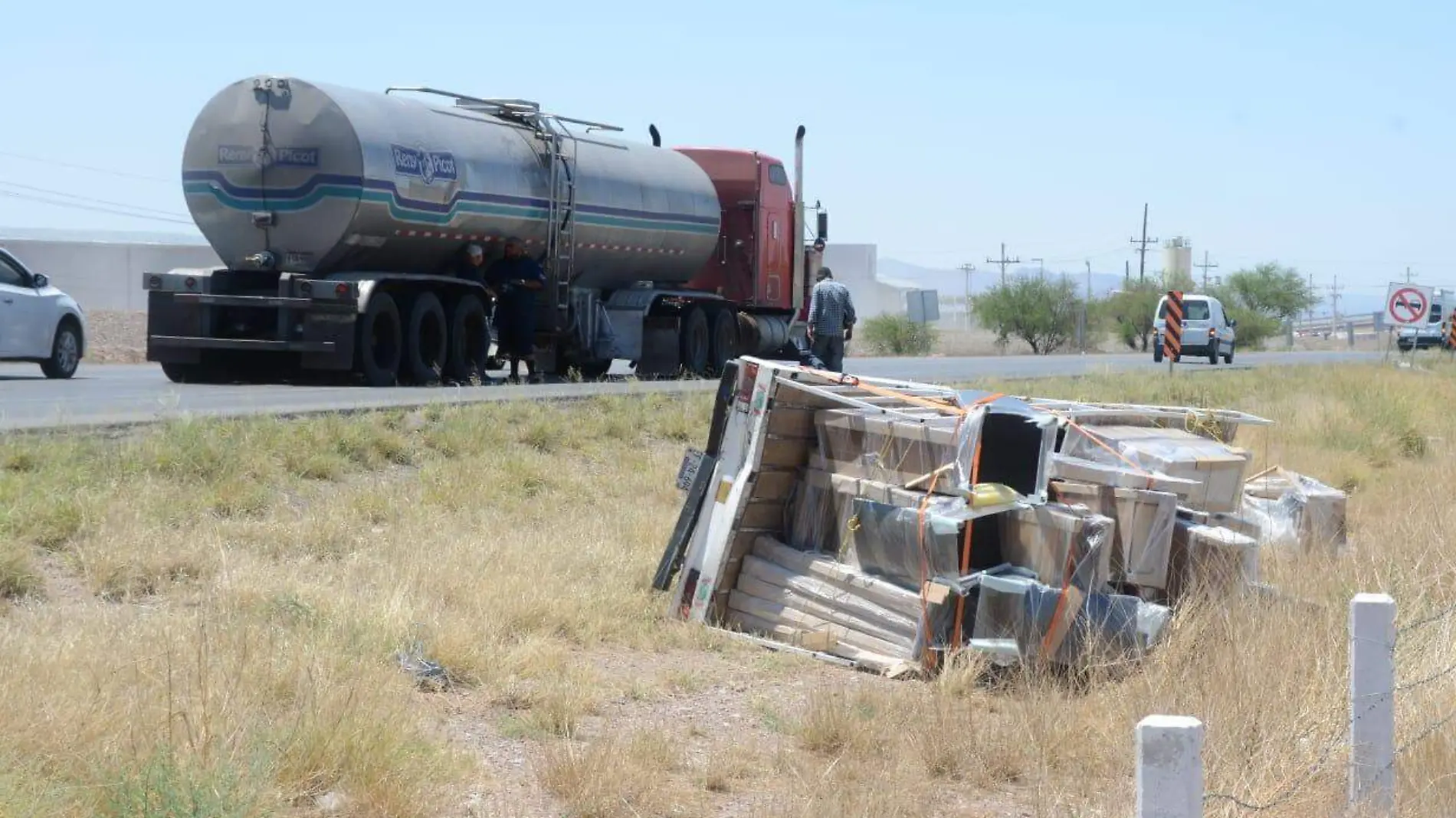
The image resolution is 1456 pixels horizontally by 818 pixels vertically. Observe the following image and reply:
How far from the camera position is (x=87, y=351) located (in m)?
32.7

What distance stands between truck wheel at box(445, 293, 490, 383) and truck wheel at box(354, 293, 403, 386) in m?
0.96

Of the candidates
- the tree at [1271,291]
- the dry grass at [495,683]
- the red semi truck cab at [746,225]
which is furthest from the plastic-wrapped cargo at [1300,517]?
the tree at [1271,291]

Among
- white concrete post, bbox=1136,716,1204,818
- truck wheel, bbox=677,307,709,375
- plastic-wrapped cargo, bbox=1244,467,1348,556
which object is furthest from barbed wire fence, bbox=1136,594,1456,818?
truck wheel, bbox=677,307,709,375

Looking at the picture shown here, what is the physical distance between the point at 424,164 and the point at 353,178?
1200 millimetres

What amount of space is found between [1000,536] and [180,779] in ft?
12.9

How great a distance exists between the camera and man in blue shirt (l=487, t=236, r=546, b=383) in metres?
22.3

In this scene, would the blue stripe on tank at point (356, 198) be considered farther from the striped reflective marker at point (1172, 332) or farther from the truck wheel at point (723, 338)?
the striped reflective marker at point (1172, 332)

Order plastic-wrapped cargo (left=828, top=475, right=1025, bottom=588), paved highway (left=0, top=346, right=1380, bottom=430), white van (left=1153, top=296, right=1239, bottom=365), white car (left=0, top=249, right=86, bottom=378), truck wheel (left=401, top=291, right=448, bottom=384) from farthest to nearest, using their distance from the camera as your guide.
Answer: white van (left=1153, top=296, right=1239, bottom=365)
truck wheel (left=401, top=291, right=448, bottom=384)
white car (left=0, top=249, right=86, bottom=378)
paved highway (left=0, top=346, right=1380, bottom=430)
plastic-wrapped cargo (left=828, top=475, right=1025, bottom=588)

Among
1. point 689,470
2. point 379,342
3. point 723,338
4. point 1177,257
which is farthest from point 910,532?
point 1177,257

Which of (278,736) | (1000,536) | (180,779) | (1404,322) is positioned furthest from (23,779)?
→ (1404,322)

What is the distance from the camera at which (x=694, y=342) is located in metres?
26.1

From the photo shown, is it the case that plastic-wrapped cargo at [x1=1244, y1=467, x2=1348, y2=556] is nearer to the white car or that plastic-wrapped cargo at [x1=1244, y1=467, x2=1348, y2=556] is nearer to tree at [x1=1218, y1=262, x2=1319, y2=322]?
the white car

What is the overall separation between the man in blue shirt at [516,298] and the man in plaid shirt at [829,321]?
4.13 m

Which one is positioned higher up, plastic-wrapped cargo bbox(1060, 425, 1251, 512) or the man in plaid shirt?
the man in plaid shirt
